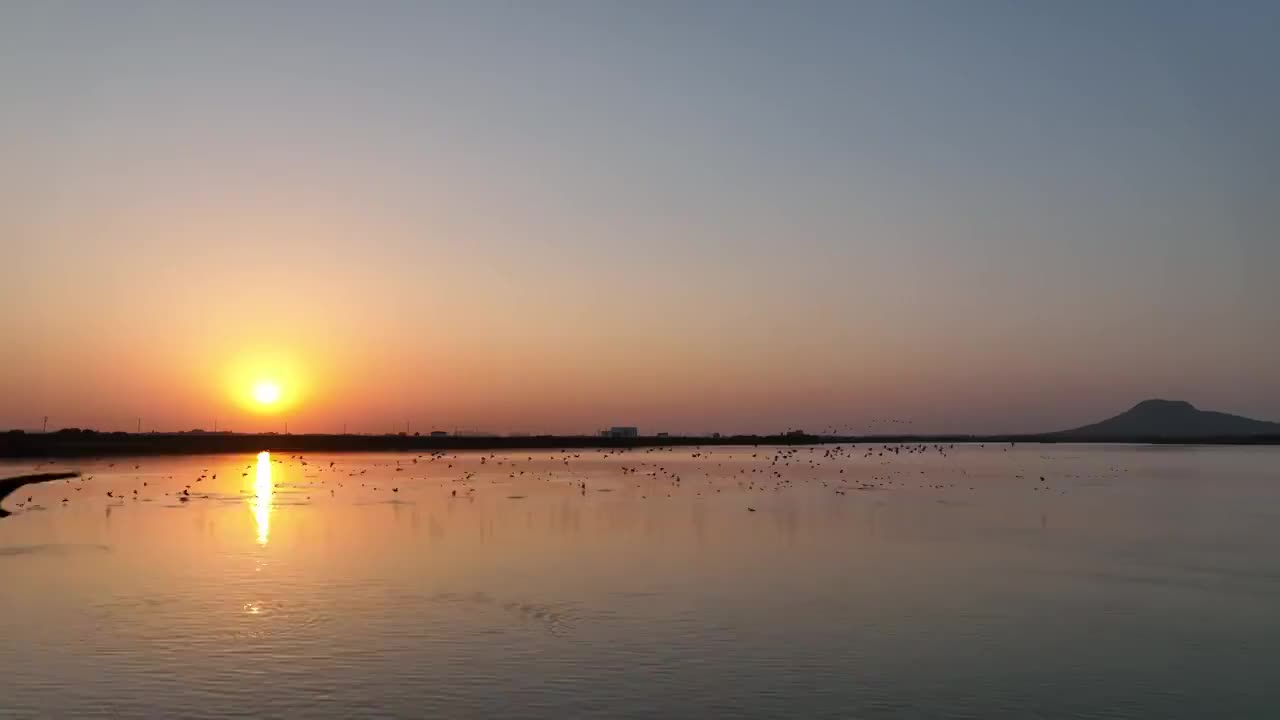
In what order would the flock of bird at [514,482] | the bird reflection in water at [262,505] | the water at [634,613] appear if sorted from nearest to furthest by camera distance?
the water at [634,613]
the bird reflection in water at [262,505]
the flock of bird at [514,482]

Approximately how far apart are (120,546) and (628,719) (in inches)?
1273

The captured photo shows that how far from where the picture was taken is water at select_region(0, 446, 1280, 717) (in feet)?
65.3

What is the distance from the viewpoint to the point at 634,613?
2798 cm

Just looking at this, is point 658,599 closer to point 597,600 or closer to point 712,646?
point 597,600

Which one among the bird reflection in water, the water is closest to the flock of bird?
the bird reflection in water

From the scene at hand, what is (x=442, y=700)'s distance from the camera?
19.4m

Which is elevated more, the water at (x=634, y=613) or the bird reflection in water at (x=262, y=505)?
the bird reflection in water at (x=262, y=505)

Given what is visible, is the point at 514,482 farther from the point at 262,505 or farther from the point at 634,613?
the point at 634,613

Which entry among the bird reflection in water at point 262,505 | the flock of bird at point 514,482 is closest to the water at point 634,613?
the bird reflection in water at point 262,505

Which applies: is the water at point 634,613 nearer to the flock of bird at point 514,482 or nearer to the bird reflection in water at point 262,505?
the bird reflection in water at point 262,505

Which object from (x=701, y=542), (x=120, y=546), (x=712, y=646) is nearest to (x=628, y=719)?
(x=712, y=646)

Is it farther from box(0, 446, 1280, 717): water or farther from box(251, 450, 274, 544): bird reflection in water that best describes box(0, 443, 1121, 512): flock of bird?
box(0, 446, 1280, 717): water

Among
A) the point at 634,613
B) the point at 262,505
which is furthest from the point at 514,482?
the point at 634,613

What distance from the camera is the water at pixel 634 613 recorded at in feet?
65.3
